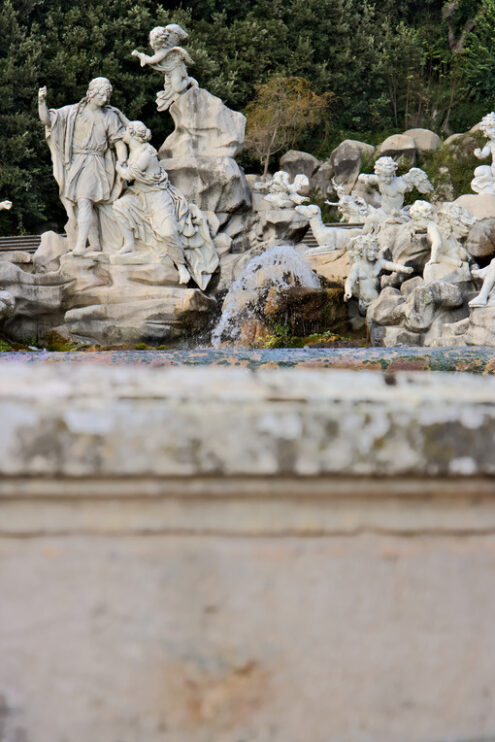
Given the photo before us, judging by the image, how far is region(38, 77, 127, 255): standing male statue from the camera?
1156 centimetres

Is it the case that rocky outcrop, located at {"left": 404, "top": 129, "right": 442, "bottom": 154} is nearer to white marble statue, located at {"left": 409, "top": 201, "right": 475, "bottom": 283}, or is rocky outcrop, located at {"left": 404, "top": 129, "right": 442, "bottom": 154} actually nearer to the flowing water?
Result: the flowing water

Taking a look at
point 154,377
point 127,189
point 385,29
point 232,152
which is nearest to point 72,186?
point 127,189

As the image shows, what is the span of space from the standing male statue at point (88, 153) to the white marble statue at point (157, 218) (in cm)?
24

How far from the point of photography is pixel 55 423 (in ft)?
3.10

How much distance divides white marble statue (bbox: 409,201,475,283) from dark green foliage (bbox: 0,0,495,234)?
1412 centimetres

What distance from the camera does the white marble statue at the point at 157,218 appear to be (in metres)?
11.2

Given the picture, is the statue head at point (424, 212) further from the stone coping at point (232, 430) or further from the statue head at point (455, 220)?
the stone coping at point (232, 430)

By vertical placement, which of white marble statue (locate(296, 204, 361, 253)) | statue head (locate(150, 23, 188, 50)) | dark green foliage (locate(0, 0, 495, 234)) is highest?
dark green foliage (locate(0, 0, 495, 234))

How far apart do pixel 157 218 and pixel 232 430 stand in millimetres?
10545

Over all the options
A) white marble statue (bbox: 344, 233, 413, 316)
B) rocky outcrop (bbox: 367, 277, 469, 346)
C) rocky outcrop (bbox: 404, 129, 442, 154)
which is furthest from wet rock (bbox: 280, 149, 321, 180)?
rocky outcrop (bbox: 367, 277, 469, 346)

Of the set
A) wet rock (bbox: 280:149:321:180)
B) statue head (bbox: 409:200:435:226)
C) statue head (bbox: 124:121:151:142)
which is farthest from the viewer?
wet rock (bbox: 280:149:321:180)

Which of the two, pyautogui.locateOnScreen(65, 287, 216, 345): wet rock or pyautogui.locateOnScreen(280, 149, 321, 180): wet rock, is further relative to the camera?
pyautogui.locateOnScreen(280, 149, 321, 180): wet rock

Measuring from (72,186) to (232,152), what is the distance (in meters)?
2.70

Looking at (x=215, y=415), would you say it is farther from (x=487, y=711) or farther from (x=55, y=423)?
(x=487, y=711)
